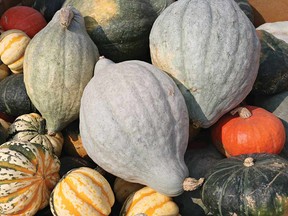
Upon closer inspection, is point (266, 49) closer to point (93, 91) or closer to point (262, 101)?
point (262, 101)

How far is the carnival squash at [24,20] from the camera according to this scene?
3.13 metres

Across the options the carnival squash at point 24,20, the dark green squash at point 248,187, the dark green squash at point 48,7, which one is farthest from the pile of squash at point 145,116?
the dark green squash at point 48,7

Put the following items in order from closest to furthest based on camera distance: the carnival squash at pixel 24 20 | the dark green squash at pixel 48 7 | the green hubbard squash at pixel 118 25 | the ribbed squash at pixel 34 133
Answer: the ribbed squash at pixel 34 133
the green hubbard squash at pixel 118 25
the carnival squash at pixel 24 20
the dark green squash at pixel 48 7

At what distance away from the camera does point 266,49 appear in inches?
111

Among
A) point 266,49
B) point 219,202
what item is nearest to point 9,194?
point 219,202

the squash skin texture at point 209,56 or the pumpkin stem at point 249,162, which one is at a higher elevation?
the squash skin texture at point 209,56

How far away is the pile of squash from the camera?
195cm

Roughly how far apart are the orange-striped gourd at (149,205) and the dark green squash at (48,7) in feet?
5.90

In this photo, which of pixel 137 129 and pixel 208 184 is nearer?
pixel 137 129

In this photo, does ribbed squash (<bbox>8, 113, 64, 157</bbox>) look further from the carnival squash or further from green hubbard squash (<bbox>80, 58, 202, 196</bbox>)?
the carnival squash

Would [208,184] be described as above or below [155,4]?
below

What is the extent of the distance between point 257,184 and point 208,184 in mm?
236

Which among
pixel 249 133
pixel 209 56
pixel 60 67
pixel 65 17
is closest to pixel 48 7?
pixel 65 17

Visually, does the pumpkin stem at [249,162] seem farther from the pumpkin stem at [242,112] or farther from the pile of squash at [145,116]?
the pumpkin stem at [242,112]
